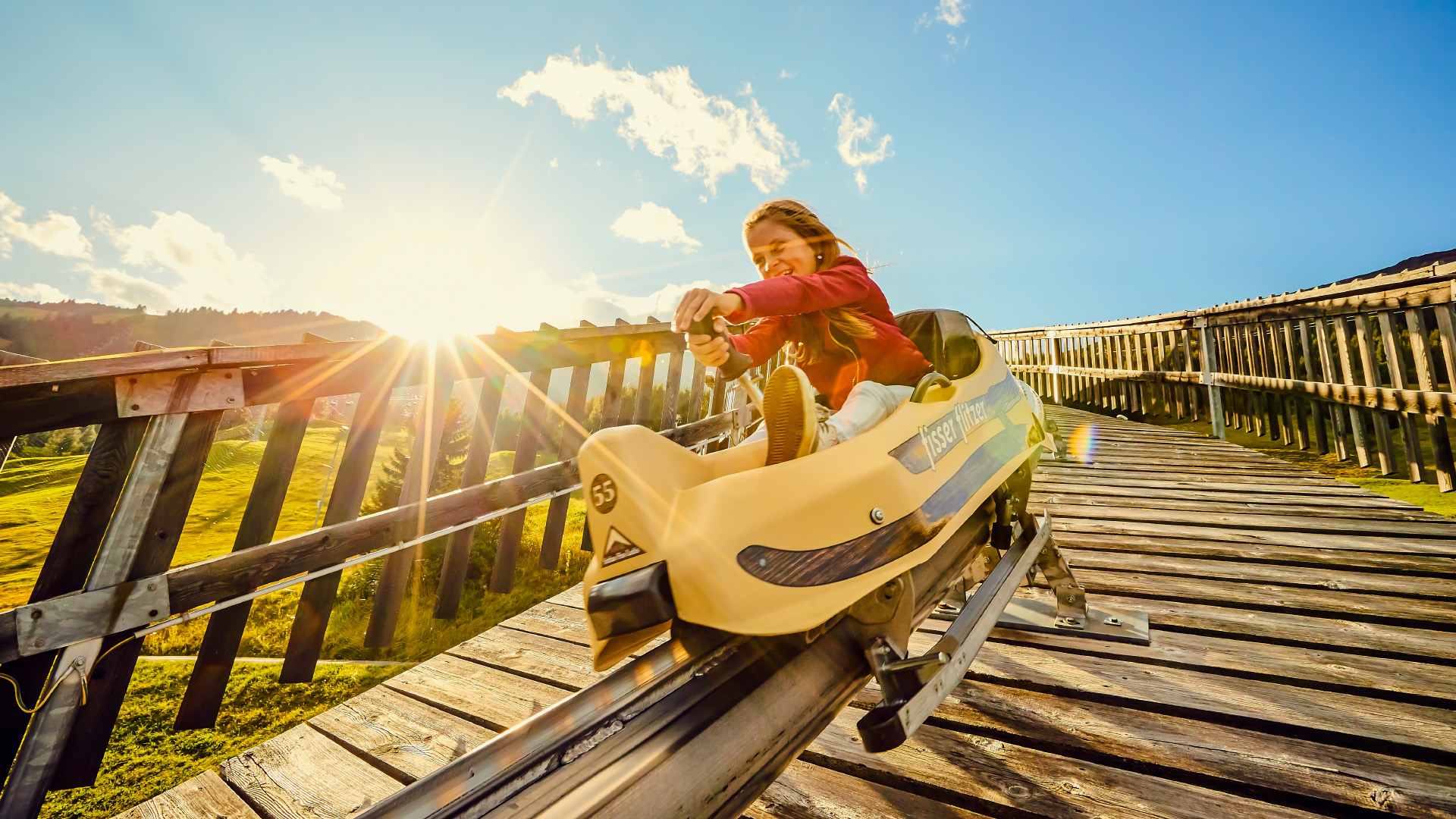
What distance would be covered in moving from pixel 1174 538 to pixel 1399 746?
173 centimetres

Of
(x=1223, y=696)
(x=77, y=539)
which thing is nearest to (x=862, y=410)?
(x=1223, y=696)

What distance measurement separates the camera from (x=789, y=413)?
1.09m

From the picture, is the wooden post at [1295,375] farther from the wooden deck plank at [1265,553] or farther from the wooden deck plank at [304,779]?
the wooden deck plank at [304,779]

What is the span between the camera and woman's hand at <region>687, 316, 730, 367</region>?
1.24 meters

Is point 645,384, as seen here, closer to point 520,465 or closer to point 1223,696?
point 520,465

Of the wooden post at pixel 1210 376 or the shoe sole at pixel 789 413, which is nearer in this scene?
the shoe sole at pixel 789 413

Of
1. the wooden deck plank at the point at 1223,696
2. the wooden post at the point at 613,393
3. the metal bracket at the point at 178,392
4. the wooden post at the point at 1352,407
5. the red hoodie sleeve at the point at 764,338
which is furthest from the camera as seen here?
the wooden post at the point at 1352,407

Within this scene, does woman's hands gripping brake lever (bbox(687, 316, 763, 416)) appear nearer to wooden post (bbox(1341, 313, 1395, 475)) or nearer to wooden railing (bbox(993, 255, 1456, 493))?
wooden railing (bbox(993, 255, 1456, 493))

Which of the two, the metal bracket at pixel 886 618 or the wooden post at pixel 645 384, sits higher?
the wooden post at pixel 645 384

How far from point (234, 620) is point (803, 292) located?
2.15 meters

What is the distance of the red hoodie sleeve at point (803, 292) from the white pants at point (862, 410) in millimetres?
252

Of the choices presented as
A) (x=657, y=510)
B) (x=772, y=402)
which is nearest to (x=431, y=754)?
(x=657, y=510)

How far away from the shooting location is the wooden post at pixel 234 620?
1.82 m

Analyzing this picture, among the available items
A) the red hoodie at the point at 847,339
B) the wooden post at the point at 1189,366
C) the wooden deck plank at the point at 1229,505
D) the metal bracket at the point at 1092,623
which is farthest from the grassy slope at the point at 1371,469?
the red hoodie at the point at 847,339
